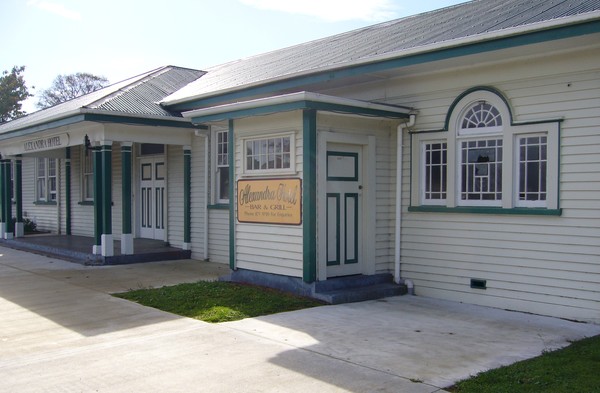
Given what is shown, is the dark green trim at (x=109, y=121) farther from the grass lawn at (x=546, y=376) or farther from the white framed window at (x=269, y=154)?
the grass lawn at (x=546, y=376)

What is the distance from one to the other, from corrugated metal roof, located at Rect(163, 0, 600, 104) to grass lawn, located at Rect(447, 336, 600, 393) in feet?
13.0

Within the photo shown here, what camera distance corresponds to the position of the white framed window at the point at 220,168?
13133 millimetres

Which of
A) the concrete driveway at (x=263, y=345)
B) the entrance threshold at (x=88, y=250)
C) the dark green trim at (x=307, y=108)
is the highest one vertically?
the dark green trim at (x=307, y=108)

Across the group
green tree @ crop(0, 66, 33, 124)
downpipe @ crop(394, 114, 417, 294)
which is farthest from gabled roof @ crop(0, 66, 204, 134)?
green tree @ crop(0, 66, 33, 124)

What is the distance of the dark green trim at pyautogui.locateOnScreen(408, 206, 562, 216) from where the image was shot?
26.3 feet

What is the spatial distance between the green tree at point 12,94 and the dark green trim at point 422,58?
129ft

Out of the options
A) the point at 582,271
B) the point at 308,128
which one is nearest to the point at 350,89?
the point at 308,128

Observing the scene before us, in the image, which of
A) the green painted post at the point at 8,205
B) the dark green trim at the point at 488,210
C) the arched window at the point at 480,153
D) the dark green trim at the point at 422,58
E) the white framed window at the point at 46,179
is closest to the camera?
the dark green trim at the point at 422,58

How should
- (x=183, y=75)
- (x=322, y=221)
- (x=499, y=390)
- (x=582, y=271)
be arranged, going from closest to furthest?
(x=499, y=390), (x=582, y=271), (x=322, y=221), (x=183, y=75)

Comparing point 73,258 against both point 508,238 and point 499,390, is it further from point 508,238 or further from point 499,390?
point 499,390

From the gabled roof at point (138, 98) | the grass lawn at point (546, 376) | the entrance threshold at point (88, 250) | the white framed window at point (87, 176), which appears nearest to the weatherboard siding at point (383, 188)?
the grass lawn at point (546, 376)

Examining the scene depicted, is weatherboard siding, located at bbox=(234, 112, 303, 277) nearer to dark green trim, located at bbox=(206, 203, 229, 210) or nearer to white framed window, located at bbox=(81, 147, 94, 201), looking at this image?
dark green trim, located at bbox=(206, 203, 229, 210)

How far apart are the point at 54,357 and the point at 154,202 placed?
31.0 ft

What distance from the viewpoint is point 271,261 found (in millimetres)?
9648
